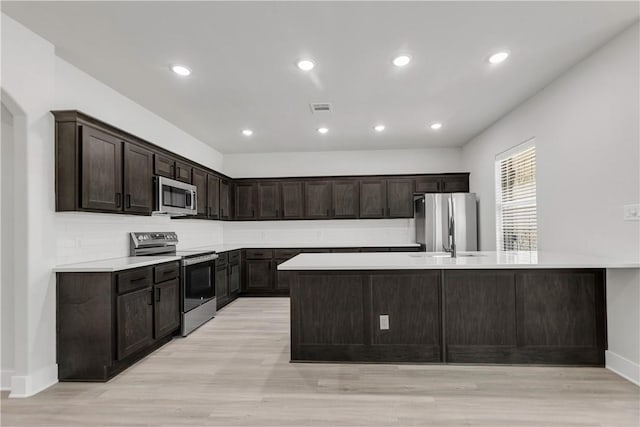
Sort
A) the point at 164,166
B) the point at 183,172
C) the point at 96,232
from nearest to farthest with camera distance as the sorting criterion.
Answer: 1. the point at 96,232
2. the point at 164,166
3. the point at 183,172

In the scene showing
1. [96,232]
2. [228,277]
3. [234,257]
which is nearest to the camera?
[96,232]

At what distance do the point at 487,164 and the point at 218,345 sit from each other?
444 cm

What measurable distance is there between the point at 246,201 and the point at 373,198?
2.31m

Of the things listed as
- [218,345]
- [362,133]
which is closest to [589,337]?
[218,345]

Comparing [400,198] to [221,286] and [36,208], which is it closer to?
[221,286]

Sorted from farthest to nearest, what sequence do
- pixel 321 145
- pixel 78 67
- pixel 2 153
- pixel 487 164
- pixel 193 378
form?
pixel 321 145, pixel 487 164, pixel 78 67, pixel 193 378, pixel 2 153

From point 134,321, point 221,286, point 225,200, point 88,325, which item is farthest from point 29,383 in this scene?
point 225,200

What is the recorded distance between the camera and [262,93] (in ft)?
12.4

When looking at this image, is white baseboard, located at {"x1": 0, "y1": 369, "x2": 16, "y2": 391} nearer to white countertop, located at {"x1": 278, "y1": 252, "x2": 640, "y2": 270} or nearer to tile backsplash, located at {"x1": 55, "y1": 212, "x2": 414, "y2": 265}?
tile backsplash, located at {"x1": 55, "y1": 212, "x2": 414, "y2": 265}

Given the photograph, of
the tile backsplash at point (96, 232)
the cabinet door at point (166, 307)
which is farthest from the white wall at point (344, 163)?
the cabinet door at point (166, 307)

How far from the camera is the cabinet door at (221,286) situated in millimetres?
5203

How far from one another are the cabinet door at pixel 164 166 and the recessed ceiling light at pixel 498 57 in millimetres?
3459

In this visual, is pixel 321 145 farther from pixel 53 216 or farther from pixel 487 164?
pixel 53 216

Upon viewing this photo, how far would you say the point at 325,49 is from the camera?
2.87 m
